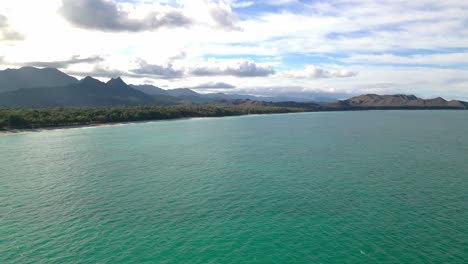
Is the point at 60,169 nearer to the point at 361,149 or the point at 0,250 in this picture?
the point at 0,250

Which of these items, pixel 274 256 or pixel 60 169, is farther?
pixel 60 169

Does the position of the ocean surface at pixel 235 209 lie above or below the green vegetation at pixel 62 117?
below

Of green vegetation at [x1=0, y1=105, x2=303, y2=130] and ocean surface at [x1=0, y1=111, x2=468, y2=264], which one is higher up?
green vegetation at [x1=0, y1=105, x2=303, y2=130]

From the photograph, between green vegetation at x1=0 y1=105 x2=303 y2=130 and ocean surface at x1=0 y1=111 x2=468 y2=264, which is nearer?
ocean surface at x1=0 y1=111 x2=468 y2=264

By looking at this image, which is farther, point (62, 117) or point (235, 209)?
point (62, 117)

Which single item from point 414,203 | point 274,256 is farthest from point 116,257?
point 414,203

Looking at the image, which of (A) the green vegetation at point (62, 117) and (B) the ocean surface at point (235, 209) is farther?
(A) the green vegetation at point (62, 117)

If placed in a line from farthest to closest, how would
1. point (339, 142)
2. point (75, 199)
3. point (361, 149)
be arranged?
point (339, 142)
point (361, 149)
point (75, 199)

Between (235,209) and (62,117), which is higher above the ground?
(62,117)
